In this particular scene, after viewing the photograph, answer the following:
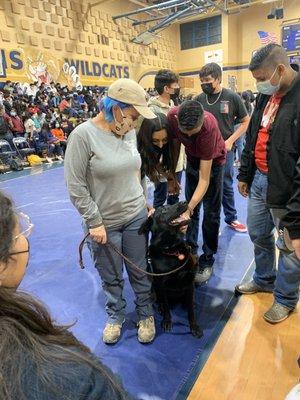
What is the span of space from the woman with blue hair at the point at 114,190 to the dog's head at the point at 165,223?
0.06 metres

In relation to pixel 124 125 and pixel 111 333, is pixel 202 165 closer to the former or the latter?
pixel 124 125

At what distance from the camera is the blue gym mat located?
180 cm

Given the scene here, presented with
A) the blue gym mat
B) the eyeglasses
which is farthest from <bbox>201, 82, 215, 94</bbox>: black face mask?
the eyeglasses

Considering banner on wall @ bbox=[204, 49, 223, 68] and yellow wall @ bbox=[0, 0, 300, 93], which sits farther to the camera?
banner on wall @ bbox=[204, 49, 223, 68]

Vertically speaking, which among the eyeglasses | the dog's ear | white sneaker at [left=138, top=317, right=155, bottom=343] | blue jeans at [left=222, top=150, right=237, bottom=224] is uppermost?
the eyeglasses

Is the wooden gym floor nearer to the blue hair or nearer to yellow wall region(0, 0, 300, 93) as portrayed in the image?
the blue hair

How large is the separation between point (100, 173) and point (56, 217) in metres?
2.99

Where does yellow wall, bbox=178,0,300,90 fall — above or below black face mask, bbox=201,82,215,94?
above

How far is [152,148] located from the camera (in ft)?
7.33

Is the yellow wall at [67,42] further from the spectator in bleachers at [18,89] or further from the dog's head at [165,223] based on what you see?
the dog's head at [165,223]

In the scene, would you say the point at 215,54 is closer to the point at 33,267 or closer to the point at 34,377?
the point at 33,267

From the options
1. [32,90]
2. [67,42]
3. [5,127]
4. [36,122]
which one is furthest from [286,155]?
[67,42]

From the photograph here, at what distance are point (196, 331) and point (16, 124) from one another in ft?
29.2

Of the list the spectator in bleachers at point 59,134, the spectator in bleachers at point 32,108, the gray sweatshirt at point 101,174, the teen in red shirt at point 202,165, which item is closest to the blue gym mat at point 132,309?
the teen in red shirt at point 202,165
